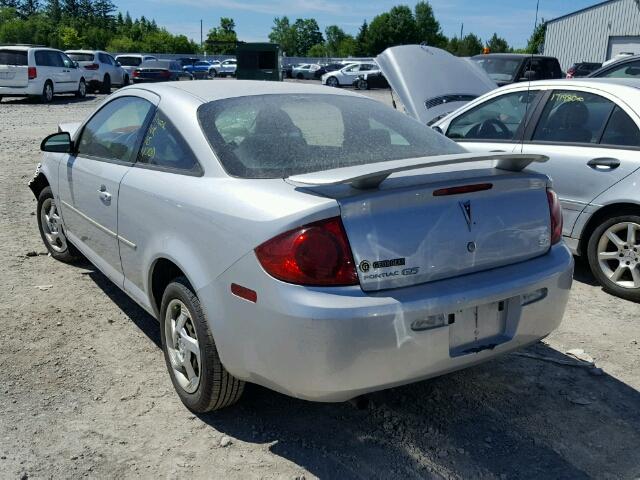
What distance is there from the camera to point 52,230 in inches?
214

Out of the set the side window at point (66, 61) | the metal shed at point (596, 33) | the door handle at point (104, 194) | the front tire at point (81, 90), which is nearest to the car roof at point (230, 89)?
the door handle at point (104, 194)

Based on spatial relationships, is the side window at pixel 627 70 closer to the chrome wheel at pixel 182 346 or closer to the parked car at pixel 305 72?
the chrome wheel at pixel 182 346

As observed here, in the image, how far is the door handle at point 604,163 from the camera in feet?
15.8

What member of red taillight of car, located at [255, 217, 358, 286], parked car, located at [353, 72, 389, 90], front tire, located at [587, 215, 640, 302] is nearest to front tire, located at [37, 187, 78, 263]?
red taillight of car, located at [255, 217, 358, 286]

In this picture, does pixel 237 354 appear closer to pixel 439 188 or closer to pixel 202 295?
pixel 202 295

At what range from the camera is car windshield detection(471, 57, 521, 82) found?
43.9ft

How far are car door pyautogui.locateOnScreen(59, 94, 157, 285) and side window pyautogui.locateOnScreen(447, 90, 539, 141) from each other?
323 cm

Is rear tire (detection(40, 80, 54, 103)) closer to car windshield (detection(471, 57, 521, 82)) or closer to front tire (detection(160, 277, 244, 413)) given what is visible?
car windshield (detection(471, 57, 521, 82))

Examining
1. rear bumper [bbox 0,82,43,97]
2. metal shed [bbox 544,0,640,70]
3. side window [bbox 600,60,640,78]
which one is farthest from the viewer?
metal shed [bbox 544,0,640,70]

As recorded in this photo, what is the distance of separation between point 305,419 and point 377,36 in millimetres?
99335

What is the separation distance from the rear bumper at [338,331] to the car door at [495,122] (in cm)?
301

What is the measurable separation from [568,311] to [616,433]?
5.27 feet

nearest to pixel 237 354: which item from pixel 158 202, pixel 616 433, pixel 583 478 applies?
pixel 158 202

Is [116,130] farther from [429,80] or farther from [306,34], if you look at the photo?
[306,34]
